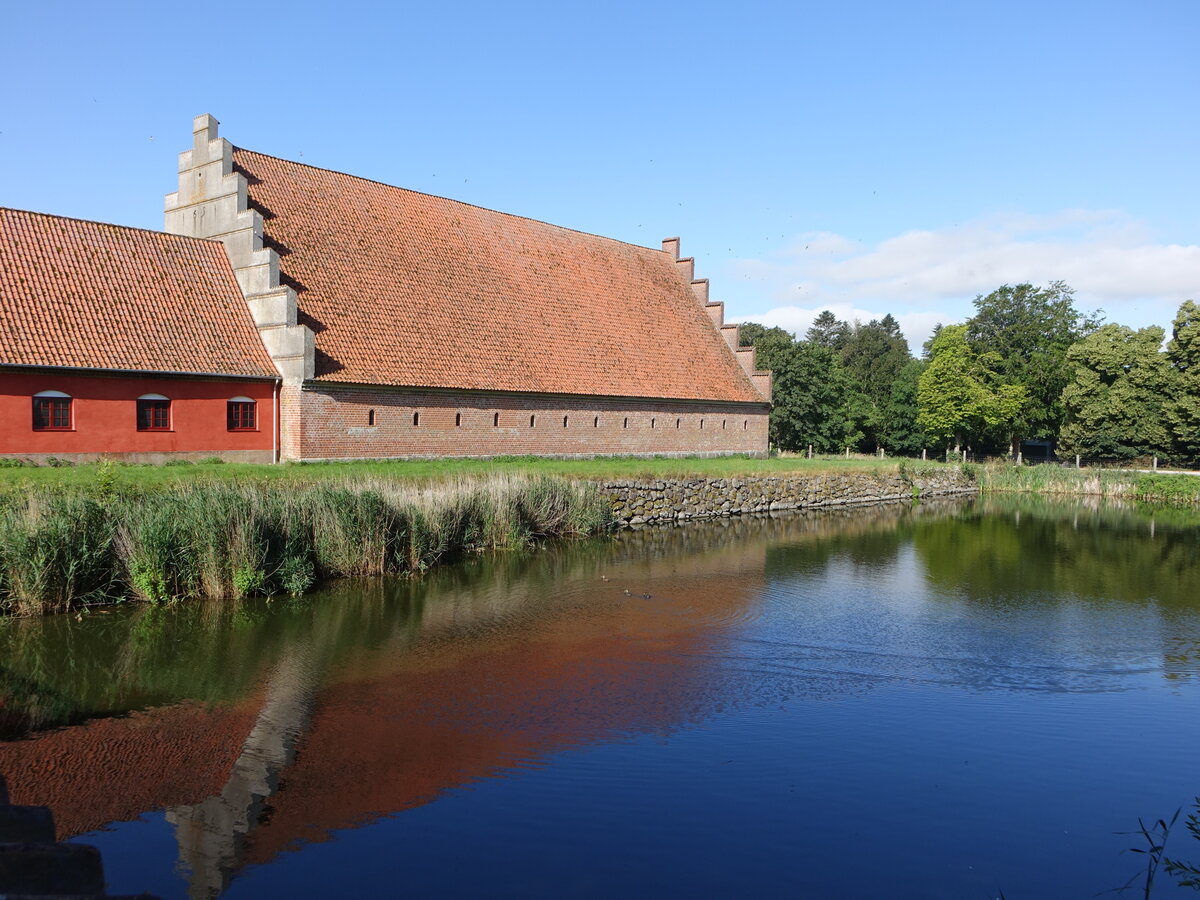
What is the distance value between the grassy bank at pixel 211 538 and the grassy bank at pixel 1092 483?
1317 inches

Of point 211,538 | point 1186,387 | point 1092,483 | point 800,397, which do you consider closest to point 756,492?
point 800,397

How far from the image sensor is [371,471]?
21.1 metres

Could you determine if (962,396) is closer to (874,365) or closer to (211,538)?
(874,365)

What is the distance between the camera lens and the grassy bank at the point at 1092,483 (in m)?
40.2

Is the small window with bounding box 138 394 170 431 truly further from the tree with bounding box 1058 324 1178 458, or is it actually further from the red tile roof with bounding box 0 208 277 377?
the tree with bounding box 1058 324 1178 458

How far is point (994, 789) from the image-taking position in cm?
791

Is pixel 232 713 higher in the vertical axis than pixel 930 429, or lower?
lower

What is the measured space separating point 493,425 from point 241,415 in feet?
24.7

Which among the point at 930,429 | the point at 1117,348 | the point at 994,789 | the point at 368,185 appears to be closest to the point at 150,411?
the point at 368,185

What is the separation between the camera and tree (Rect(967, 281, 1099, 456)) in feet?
186

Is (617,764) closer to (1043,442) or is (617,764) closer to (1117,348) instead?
(1117,348)

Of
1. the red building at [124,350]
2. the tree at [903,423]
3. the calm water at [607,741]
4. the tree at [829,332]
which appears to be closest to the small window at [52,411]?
the red building at [124,350]

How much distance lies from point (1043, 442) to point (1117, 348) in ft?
45.5

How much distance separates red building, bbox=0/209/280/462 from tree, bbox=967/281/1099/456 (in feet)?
151
